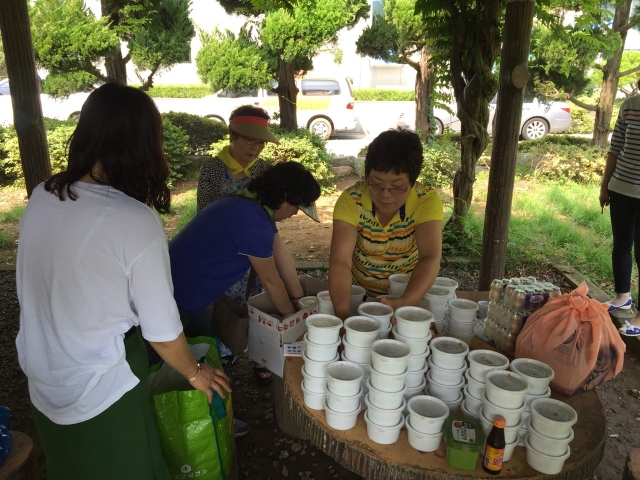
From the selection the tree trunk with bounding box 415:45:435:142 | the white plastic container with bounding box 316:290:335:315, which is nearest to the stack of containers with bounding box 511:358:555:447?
the white plastic container with bounding box 316:290:335:315

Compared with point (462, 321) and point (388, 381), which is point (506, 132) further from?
point (388, 381)

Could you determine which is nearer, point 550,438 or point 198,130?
point 550,438

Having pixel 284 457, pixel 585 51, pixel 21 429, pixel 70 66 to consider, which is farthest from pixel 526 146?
pixel 21 429

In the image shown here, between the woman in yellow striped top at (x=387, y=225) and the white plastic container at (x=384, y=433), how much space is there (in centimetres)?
66

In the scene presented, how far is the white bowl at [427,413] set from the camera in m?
1.35

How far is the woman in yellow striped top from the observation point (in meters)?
2.14

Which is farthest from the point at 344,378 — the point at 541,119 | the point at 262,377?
the point at 541,119

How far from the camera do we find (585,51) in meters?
8.10

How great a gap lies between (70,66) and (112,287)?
6736 millimetres

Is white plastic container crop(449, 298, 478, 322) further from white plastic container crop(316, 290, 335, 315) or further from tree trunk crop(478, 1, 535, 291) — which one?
tree trunk crop(478, 1, 535, 291)

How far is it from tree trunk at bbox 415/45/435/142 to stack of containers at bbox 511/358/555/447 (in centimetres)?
798

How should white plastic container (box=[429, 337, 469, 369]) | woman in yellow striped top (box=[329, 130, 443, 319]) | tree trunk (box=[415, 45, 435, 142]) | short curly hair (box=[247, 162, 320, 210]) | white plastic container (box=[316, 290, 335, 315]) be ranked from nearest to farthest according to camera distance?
1. white plastic container (box=[429, 337, 469, 369])
2. white plastic container (box=[316, 290, 335, 315])
3. woman in yellow striped top (box=[329, 130, 443, 319])
4. short curly hair (box=[247, 162, 320, 210])
5. tree trunk (box=[415, 45, 435, 142])

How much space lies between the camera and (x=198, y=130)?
940 centimetres

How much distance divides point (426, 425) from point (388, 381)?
0.16m
